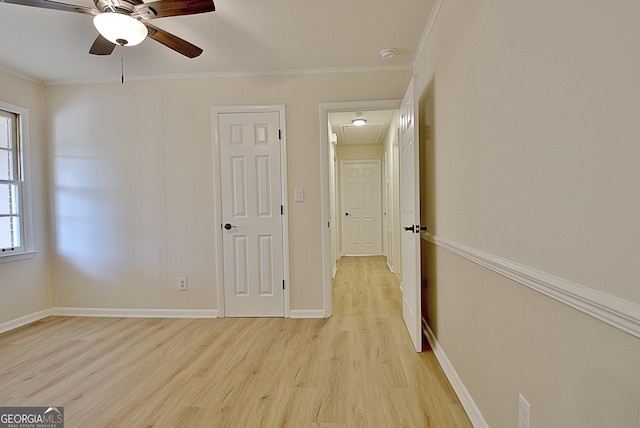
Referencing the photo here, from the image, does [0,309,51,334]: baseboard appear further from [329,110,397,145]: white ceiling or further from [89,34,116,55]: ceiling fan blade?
[329,110,397,145]: white ceiling

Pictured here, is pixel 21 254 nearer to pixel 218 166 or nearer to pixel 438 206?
pixel 218 166

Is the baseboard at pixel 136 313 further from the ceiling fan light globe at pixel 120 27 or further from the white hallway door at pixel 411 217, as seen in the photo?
the ceiling fan light globe at pixel 120 27

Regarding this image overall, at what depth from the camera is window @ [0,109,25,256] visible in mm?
3076

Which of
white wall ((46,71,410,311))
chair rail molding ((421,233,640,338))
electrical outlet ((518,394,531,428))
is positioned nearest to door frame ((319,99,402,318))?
white wall ((46,71,410,311))

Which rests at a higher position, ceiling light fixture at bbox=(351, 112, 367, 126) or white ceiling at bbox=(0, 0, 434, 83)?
white ceiling at bbox=(0, 0, 434, 83)

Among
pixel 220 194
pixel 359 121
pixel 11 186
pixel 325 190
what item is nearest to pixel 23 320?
pixel 11 186

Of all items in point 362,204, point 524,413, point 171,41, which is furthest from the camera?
point 362,204

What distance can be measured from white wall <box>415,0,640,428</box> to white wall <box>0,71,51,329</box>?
3974mm

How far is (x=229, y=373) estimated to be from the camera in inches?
84.3

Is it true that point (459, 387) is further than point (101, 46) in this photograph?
No

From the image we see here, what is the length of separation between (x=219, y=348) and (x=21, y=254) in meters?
2.33

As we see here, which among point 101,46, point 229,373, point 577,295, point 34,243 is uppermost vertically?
point 101,46

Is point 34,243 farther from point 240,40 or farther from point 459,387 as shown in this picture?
point 459,387

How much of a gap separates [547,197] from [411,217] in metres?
1.54
